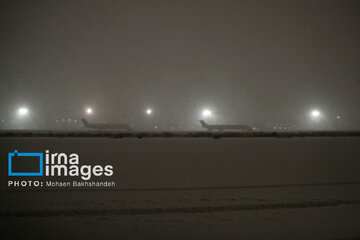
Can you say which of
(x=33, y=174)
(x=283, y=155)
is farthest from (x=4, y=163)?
(x=283, y=155)

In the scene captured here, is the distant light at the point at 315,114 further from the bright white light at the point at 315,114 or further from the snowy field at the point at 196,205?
the snowy field at the point at 196,205

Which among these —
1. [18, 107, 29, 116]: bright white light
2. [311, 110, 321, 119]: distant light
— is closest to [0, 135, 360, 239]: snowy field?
[18, 107, 29, 116]: bright white light

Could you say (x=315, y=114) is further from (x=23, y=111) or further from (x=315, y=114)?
(x=23, y=111)

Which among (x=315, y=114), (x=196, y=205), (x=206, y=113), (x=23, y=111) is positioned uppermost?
(x=23, y=111)

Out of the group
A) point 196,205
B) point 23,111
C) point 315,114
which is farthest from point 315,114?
point 23,111

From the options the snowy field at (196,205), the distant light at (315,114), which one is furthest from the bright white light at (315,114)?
the snowy field at (196,205)

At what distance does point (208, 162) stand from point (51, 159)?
4256 mm

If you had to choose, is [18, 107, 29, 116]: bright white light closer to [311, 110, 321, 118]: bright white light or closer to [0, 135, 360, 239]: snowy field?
[0, 135, 360, 239]: snowy field

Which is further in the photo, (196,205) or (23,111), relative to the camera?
(23,111)

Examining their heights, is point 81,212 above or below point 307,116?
below

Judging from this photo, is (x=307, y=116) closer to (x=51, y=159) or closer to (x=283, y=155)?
(x=283, y=155)

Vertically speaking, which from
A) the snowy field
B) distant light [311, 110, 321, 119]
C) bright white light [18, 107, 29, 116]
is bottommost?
the snowy field

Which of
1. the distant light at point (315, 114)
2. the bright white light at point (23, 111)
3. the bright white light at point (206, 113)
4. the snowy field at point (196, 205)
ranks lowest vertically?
the snowy field at point (196, 205)

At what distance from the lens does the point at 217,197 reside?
9.61 feet
